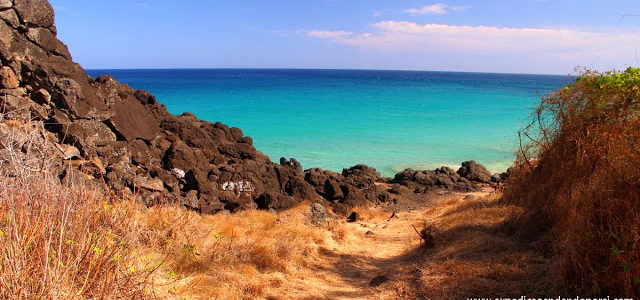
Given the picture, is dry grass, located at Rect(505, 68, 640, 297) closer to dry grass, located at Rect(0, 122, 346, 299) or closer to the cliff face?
dry grass, located at Rect(0, 122, 346, 299)

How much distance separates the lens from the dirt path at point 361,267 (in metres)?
6.18

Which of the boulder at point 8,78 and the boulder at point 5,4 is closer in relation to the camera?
the boulder at point 8,78

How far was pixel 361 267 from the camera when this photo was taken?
7.86 m

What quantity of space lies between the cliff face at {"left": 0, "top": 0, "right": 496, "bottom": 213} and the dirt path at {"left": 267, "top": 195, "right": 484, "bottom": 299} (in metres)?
2.87

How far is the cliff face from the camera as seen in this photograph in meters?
10.6

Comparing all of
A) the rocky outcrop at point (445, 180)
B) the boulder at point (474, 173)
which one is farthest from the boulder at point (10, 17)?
the boulder at point (474, 173)

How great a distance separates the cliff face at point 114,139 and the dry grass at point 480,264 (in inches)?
225

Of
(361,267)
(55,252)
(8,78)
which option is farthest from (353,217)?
(8,78)

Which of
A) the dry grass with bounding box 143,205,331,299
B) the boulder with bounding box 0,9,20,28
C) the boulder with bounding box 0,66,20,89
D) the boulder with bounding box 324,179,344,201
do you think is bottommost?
the boulder with bounding box 324,179,344,201

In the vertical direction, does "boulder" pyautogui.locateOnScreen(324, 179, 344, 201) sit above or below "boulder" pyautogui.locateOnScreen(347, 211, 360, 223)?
above

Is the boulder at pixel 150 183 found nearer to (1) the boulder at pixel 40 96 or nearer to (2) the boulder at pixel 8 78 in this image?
(1) the boulder at pixel 40 96

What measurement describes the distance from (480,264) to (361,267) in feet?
8.54

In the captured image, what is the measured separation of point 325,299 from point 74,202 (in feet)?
11.8

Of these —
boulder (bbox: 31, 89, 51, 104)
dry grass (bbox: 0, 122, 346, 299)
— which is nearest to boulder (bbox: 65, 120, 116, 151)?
boulder (bbox: 31, 89, 51, 104)
